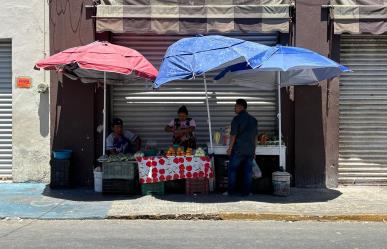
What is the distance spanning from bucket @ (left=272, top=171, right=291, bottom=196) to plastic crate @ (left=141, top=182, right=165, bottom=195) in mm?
2239

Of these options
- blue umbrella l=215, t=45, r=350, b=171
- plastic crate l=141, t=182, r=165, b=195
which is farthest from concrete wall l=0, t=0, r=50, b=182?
blue umbrella l=215, t=45, r=350, b=171

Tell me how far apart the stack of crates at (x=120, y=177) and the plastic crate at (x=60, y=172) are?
114cm

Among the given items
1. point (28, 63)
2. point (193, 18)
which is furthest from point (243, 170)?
point (28, 63)

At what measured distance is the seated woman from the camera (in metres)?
11.3

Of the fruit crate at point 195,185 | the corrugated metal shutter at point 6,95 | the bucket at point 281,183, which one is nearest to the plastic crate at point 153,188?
the fruit crate at point 195,185

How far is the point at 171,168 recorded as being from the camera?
408 inches

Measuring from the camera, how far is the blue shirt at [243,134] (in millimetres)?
10125

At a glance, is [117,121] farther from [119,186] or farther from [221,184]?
[221,184]

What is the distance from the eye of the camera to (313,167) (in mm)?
11531

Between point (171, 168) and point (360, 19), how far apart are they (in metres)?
5.09

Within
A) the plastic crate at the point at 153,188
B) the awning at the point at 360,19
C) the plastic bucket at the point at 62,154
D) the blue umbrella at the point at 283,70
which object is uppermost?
the awning at the point at 360,19

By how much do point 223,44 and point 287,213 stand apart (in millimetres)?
3294

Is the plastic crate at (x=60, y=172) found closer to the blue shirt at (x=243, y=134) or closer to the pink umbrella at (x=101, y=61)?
the pink umbrella at (x=101, y=61)

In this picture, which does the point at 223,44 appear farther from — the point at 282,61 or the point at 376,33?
the point at 376,33
